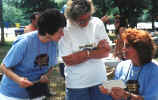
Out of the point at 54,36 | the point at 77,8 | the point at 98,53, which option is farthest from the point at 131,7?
the point at 54,36

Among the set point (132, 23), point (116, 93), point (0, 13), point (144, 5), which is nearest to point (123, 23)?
point (116, 93)

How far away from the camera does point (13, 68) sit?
211 centimetres

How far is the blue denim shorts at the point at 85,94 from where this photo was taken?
2494mm

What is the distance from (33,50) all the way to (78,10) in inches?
22.5

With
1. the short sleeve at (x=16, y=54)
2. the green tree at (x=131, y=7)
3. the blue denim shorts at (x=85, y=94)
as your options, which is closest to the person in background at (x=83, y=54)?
the blue denim shorts at (x=85, y=94)

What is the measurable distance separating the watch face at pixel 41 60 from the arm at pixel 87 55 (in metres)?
0.30

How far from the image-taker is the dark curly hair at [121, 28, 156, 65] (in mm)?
2275

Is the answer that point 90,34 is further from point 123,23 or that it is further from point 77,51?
point 123,23

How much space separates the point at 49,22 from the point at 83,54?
0.54 meters

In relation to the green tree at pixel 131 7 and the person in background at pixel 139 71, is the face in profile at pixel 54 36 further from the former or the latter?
the green tree at pixel 131 7

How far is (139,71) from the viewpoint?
2.29 metres

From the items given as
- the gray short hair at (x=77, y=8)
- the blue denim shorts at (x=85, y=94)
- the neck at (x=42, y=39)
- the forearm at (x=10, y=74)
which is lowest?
the blue denim shorts at (x=85, y=94)

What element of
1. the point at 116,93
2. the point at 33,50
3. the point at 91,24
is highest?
the point at 91,24

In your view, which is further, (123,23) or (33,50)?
(123,23)
